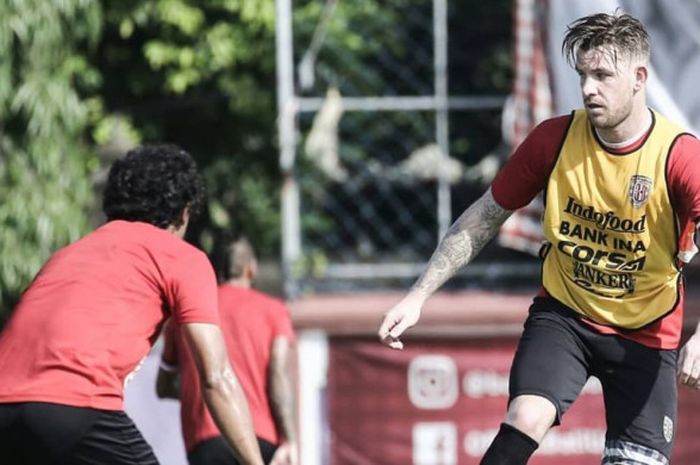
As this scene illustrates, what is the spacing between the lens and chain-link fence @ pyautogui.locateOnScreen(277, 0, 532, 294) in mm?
9977

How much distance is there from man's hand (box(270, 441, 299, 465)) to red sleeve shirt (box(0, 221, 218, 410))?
2169 mm

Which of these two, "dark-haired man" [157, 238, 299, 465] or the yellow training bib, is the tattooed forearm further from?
"dark-haired man" [157, 238, 299, 465]

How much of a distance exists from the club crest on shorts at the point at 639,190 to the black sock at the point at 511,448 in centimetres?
80

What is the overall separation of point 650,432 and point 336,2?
16.7 ft

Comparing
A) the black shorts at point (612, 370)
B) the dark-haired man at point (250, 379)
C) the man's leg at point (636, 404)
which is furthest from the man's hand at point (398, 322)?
the dark-haired man at point (250, 379)

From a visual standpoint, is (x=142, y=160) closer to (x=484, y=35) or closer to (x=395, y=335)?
(x=395, y=335)

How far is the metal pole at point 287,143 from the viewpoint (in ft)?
31.9

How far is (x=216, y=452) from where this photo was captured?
7508 millimetres

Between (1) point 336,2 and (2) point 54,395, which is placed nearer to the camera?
(2) point 54,395

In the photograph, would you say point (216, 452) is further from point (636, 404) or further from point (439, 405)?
point (636, 404)

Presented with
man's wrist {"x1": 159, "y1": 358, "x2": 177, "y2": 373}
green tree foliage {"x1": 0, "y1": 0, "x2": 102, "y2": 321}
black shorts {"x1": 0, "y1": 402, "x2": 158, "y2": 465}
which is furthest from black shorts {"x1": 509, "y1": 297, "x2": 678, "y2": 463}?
green tree foliage {"x1": 0, "y1": 0, "x2": 102, "y2": 321}

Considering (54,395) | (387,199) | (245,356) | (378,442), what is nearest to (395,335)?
(54,395)

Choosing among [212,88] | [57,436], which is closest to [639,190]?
[57,436]

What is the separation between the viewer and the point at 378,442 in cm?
957
